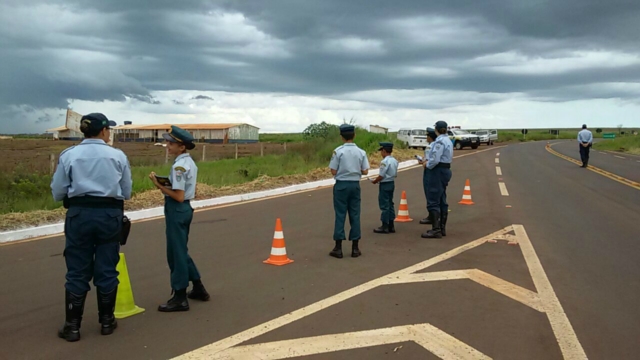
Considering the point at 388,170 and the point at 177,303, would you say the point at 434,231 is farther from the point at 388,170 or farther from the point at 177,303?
the point at 177,303

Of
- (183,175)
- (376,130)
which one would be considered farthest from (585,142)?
(183,175)

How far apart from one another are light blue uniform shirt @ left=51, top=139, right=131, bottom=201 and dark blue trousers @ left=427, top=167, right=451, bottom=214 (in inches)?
225

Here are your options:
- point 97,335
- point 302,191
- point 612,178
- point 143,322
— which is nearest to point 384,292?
point 143,322

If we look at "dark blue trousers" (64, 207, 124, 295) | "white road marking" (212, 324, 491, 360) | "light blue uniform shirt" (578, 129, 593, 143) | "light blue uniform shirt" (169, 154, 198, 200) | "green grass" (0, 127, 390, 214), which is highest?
"light blue uniform shirt" (578, 129, 593, 143)

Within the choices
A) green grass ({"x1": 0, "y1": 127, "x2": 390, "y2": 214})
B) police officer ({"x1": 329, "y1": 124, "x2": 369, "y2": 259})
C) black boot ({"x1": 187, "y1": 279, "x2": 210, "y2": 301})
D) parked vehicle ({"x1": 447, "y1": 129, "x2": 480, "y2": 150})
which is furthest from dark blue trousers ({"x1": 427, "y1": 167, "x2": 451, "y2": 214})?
parked vehicle ({"x1": 447, "y1": 129, "x2": 480, "y2": 150})

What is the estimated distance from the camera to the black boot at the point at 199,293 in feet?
19.2

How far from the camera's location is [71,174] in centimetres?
472

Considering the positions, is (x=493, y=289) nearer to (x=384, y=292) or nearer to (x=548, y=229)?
(x=384, y=292)

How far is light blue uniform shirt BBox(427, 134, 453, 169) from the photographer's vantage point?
9.22 metres

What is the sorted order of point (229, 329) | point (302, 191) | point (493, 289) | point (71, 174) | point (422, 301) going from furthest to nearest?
1. point (302, 191)
2. point (493, 289)
3. point (422, 301)
4. point (229, 329)
5. point (71, 174)

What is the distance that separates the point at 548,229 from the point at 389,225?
2951 millimetres

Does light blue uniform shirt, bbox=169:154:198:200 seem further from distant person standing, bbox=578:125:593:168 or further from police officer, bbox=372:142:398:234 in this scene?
distant person standing, bbox=578:125:593:168

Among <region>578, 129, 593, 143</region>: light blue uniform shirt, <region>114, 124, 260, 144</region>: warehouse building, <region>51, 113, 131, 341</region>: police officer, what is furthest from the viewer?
<region>114, 124, 260, 144</region>: warehouse building

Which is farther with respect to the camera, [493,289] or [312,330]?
[493,289]
